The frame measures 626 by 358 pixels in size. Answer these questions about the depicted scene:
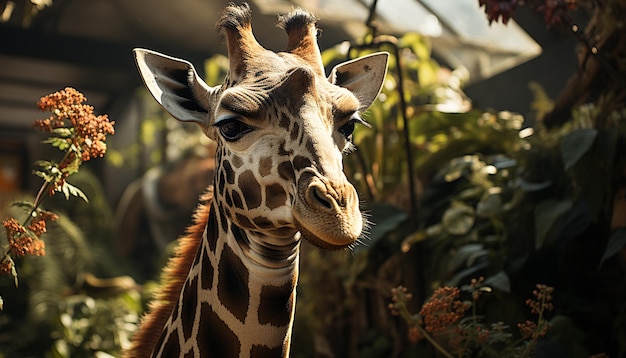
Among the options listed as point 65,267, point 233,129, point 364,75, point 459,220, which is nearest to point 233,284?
point 233,129

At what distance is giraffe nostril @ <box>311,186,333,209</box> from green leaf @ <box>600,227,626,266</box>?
51.2 inches

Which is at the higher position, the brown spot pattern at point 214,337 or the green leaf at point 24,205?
the green leaf at point 24,205

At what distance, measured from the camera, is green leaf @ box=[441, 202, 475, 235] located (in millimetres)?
2988

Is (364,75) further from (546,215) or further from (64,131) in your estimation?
(546,215)

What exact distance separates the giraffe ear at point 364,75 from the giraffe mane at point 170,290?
0.50 metres

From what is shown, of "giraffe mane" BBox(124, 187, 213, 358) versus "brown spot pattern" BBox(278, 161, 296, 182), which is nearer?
"brown spot pattern" BBox(278, 161, 296, 182)

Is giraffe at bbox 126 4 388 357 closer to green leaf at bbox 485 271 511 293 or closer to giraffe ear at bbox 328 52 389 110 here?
giraffe ear at bbox 328 52 389 110

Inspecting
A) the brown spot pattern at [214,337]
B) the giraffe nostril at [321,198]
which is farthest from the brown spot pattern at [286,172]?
the brown spot pattern at [214,337]

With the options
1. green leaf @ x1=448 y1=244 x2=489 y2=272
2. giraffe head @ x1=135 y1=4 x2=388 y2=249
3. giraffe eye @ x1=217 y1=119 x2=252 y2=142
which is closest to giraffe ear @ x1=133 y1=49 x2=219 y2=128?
giraffe head @ x1=135 y1=4 x2=388 y2=249

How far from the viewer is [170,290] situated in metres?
2.03

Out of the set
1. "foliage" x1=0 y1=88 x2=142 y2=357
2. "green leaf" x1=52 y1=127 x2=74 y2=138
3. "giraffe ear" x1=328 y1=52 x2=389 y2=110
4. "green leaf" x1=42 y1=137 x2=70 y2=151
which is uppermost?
"giraffe ear" x1=328 y1=52 x2=389 y2=110

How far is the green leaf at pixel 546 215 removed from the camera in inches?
103

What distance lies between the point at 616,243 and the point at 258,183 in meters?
1.38

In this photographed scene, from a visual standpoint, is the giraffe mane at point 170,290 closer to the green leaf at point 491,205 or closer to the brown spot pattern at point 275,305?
the brown spot pattern at point 275,305
